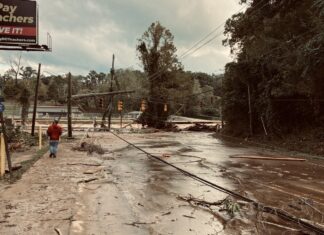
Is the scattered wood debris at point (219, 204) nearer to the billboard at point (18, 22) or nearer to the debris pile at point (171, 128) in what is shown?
the billboard at point (18, 22)

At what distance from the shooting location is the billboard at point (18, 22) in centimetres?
2344

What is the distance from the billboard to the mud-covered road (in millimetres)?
9418

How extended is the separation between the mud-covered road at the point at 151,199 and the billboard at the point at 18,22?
371 inches

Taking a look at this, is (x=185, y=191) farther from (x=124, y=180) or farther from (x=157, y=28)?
(x=157, y=28)

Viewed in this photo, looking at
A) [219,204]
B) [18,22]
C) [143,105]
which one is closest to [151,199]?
[219,204]

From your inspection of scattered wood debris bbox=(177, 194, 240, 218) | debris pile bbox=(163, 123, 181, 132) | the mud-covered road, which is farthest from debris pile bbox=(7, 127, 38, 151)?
debris pile bbox=(163, 123, 181, 132)

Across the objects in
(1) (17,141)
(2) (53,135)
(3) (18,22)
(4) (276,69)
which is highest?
(3) (18,22)

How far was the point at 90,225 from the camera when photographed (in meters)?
7.92

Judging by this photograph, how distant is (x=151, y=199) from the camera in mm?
10508

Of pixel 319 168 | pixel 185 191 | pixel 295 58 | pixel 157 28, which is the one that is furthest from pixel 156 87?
pixel 185 191

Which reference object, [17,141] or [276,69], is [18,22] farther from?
[276,69]

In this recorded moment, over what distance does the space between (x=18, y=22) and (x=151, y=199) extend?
17316mm

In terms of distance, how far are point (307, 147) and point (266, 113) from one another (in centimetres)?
674

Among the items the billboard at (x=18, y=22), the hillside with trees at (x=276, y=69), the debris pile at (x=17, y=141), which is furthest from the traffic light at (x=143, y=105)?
the billboard at (x=18, y=22)
